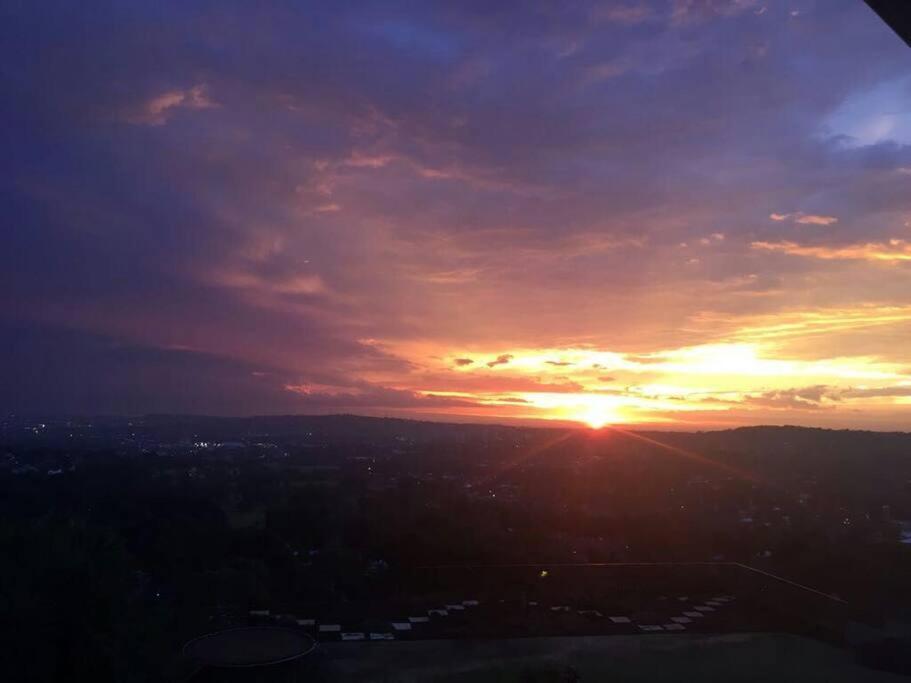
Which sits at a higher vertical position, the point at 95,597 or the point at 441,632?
the point at 95,597

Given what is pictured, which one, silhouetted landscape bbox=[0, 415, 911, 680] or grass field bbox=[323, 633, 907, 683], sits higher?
silhouetted landscape bbox=[0, 415, 911, 680]

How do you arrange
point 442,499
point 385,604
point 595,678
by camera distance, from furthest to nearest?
point 442,499
point 385,604
point 595,678

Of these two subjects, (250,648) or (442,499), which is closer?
(250,648)

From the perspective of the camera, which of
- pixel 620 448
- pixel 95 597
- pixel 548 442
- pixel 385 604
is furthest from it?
pixel 548 442

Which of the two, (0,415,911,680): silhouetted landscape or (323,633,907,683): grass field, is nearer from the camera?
(0,415,911,680): silhouetted landscape

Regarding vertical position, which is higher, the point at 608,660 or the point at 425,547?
the point at 425,547

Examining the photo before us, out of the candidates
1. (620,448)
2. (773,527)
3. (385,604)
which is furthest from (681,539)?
(620,448)

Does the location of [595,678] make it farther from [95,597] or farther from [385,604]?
[95,597]

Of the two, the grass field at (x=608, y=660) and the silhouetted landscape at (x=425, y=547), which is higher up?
the silhouetted landscape at (x=425, y=547)

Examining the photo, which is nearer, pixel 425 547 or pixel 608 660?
pixel 608 660

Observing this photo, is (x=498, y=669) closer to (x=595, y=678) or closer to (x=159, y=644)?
(x=595, y=678)

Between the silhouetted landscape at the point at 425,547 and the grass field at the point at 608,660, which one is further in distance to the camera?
the grass field at the point at 608,660
